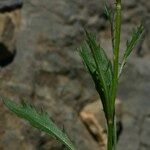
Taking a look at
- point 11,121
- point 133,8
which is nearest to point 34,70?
point 11,121

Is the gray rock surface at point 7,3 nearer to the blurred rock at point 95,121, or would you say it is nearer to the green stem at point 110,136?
the blurred rock at point 95,121

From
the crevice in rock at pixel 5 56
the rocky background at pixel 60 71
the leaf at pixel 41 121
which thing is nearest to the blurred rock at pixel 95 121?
the rocky background at pixel 60 71

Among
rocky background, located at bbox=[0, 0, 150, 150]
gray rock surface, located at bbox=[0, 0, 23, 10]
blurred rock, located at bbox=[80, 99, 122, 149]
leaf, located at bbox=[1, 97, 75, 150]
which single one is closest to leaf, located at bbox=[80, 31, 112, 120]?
leaf, located at bbox=[1, 97, 75, 150]

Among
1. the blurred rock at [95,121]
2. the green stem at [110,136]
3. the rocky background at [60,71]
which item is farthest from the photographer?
the blurred rock at [95,121]

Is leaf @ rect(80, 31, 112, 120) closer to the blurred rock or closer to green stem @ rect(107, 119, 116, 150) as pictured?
green stem @ rect(107, 119, 116, 150)

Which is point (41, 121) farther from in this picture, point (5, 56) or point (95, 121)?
point (95, 121)

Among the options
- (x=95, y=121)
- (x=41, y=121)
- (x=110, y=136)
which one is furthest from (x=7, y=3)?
(x=110, y=136)

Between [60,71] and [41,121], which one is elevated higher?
[41,121]

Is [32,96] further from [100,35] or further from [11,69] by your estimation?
[100,35]
